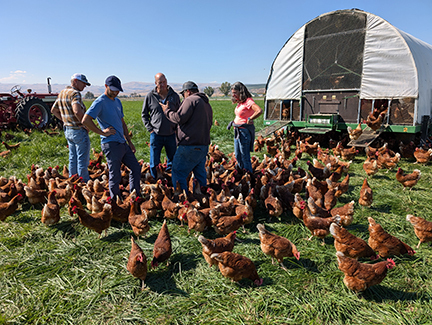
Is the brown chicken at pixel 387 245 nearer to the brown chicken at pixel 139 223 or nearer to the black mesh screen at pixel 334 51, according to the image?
the brown chicken at pixel 139 223

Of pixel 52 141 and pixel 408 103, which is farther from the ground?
pixel 408 103

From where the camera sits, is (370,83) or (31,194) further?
(370,83)

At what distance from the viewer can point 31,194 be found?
4.80m

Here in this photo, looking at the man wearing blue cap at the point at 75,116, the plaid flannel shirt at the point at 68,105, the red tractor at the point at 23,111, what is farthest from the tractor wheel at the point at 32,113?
the plaid flannel shirt at the point at 68,105

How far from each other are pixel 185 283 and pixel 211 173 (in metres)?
3.40

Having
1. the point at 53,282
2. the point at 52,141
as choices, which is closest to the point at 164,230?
the point at 53,282

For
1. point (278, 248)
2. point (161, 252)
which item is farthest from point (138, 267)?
point (278, 248)

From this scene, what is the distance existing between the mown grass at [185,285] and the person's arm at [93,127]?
161 centimetres

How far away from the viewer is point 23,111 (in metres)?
11.7

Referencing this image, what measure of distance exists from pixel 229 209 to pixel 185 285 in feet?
4.93

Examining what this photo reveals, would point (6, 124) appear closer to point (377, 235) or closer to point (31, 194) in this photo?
point (31, 194)

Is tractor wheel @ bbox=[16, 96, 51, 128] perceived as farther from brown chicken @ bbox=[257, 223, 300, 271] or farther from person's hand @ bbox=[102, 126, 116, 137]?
brown chicken @ bbox=[257, 223, 300, 271]

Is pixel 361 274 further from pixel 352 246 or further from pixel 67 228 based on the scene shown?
pixel 67 228

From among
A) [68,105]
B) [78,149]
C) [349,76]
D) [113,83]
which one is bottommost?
[78,149]
